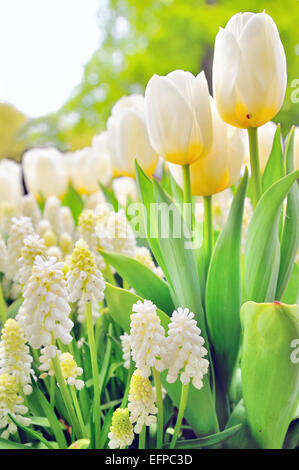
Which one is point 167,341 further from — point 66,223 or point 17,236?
point 66,223

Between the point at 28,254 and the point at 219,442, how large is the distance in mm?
226

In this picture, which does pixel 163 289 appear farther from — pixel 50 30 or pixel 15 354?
pixel 50 30

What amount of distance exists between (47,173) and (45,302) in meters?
0.69

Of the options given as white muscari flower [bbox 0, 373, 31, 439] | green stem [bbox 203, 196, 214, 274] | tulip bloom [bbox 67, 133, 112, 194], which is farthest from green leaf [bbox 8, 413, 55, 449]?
tulip bloom [bbox 67, 133, 112, 194]

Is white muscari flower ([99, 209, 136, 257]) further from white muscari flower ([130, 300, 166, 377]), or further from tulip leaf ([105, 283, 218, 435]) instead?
white muscari flower ([130, 300, 166, 377])

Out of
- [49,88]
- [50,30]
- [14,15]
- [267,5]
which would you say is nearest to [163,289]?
[14,15]

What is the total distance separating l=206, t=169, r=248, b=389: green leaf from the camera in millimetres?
391

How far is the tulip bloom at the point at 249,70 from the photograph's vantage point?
37cm

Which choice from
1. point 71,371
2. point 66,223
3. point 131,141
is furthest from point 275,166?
point 66,223

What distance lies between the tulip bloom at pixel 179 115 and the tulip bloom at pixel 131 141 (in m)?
0.12

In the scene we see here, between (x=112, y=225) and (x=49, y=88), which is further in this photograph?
(x=49, y=88)

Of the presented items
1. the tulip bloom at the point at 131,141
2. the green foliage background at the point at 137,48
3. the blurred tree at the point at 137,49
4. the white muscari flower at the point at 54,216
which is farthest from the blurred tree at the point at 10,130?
the tulip bloom at the point at 131,141

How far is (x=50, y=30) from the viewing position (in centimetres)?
253

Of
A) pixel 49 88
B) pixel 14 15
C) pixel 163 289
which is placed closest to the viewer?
pixel 163 289
